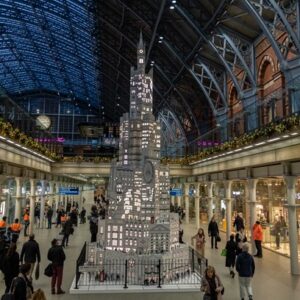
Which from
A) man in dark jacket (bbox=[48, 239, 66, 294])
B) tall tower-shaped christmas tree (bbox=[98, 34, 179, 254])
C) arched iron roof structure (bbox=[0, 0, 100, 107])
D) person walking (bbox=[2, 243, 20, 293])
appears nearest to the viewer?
person walking (bbox=[2, 243, 20, 293])

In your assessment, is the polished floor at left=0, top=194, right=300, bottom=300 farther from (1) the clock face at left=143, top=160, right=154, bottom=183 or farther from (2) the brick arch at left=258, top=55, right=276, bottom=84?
(2) the brick arch at left=258, top=55, right=276, bottom=84

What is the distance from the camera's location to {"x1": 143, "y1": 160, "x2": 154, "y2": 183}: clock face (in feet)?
46.1

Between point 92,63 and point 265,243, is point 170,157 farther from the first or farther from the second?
point 92,63

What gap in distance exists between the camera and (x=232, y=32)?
22125 mm

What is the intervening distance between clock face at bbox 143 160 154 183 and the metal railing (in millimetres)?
3193

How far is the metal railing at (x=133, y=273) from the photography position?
11.9 meters

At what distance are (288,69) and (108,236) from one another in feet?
38.6

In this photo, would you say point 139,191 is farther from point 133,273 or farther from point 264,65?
point 264,65

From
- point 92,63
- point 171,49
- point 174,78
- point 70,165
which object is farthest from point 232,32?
point 92,63

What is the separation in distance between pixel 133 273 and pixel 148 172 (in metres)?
3.92

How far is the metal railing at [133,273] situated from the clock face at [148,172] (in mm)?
3193

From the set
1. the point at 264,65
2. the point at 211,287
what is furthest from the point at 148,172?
the point at 264,65

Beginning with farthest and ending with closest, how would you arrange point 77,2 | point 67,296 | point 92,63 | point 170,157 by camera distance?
point 92,63
point 170,157
point 77,2
point 67,296

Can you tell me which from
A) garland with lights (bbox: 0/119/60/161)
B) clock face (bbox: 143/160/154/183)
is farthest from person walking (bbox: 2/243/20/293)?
clock face (bbox: 143/160/154/183)
